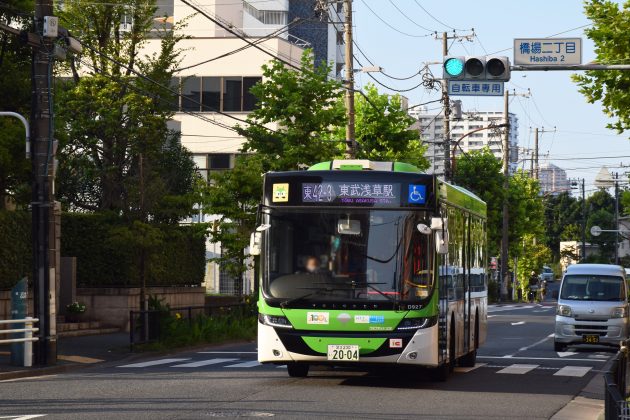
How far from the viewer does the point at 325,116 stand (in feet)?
138

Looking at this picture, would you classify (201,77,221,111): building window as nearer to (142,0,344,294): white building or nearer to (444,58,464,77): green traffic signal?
(142,0,344,294): white building

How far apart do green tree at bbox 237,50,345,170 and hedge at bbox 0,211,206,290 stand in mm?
4028

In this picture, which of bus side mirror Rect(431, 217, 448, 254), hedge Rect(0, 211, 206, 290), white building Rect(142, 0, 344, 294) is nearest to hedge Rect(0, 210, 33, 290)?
hedge Rect(0, 211, 206, 290)

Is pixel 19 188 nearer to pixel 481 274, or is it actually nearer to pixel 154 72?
pixel 154 72

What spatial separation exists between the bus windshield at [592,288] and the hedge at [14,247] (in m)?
13.6

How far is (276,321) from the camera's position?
59.0 ft

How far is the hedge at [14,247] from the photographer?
95.6 ft

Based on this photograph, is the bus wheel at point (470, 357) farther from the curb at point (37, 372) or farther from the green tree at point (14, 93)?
the green tree at point (14, 93)

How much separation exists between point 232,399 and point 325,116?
1054 inches

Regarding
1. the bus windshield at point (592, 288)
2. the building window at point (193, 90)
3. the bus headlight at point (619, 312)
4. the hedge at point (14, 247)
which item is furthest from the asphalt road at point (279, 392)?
the building window at point (193, 90)

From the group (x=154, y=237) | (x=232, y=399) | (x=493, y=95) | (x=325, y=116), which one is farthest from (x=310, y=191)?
(x=325, y=116)

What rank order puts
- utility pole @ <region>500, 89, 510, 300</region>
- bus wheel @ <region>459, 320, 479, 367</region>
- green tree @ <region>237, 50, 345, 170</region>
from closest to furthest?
bus wheel @ <region>459, 320, 479, 367</region> < green tree @ <region>237, 50, 345, 170</region> < utility pole @ <region>500, 89, 510, 300</region>

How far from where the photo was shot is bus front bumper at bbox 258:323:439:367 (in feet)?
57.7

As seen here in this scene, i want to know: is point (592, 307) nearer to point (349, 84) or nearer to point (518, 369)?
point (518, 369)
